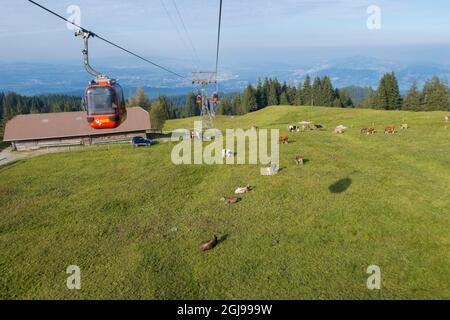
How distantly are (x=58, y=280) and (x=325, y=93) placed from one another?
121 meters

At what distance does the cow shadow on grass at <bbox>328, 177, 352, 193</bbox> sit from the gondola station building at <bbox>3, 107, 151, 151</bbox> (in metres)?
47.2

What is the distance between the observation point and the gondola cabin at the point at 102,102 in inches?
778

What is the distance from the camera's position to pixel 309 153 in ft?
123

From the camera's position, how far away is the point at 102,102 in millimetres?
19984

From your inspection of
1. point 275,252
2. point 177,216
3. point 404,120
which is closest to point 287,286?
point 275,252

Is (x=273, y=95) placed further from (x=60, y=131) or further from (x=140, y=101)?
(x=60, y=131)

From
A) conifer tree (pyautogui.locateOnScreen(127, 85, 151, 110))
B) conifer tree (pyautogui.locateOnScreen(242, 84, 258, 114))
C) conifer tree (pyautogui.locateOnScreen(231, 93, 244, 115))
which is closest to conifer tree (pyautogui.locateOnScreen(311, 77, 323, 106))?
conifer tree (pyautogui.locateOnScreen(242, 84, 258, 114))

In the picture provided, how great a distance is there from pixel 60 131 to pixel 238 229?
2199 inches

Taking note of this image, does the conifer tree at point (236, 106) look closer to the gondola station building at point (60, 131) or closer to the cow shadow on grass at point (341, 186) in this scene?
the gondola station building at point (60, 131)

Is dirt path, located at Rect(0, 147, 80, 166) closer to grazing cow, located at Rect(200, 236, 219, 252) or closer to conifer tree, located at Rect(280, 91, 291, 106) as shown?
grazing cow, located at Rect(200, 236, 219, 252)

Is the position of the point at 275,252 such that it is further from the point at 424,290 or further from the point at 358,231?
the point at 424,290

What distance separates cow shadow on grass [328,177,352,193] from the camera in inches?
1023

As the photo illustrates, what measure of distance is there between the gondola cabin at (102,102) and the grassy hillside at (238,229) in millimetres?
7919

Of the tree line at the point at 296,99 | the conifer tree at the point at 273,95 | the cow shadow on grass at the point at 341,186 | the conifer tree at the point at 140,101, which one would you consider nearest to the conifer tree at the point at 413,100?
the tree line at the point at 296,99
